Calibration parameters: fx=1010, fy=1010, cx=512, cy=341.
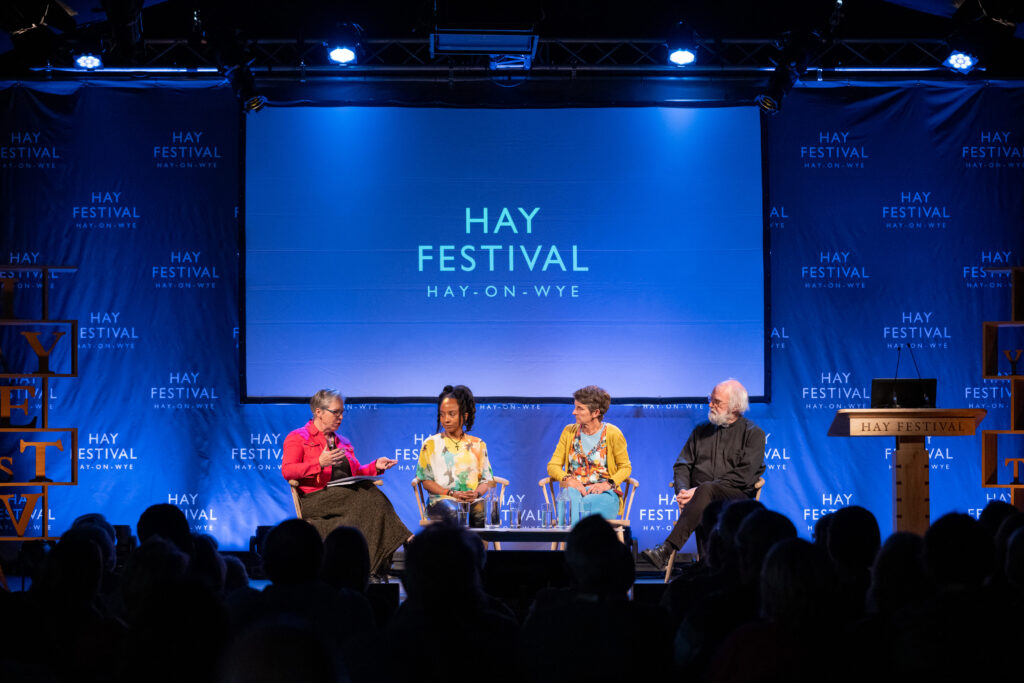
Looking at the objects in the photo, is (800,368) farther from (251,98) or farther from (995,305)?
(251,98)

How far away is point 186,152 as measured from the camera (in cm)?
762

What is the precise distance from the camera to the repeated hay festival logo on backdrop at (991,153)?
763 cm

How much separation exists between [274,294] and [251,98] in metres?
1.43

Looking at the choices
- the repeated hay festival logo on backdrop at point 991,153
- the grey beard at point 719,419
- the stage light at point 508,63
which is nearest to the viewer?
the grey beard at point 719,419

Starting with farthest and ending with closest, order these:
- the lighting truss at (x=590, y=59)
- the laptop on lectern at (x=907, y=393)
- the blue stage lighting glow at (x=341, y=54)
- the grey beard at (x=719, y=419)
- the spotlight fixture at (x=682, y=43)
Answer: the lighting truss at (x=590, y=59), the blue stage lighting glow at (x=341, y=54), the spotlight fixture at (x=682, y=43), the grey beard at (x=719, y=419), the laptop on lectern at (x=907, y=393)

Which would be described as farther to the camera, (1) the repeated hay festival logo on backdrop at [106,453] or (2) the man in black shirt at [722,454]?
(1) the repeated hay festival logo on backdrop at [106,453]

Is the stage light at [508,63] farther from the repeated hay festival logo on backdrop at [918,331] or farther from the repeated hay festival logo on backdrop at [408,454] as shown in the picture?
the repeated hay festival logo on backdrop at [918,331]

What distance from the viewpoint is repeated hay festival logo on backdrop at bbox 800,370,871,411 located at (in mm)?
7519

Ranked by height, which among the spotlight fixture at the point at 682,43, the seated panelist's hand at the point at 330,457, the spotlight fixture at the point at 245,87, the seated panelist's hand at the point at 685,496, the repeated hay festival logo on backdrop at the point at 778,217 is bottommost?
the seated panelist's hand at the point at 685,496

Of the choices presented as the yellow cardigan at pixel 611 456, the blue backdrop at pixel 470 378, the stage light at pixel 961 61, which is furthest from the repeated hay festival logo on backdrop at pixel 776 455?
the stage light at pixel 961 61

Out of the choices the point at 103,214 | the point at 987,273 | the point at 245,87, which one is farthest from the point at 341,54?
the point at 987,273

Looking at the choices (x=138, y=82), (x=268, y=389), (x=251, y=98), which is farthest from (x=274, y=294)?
(x=138, y=82)

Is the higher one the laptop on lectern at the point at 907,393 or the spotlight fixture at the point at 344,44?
the spotlight fixture at the point at 344,44

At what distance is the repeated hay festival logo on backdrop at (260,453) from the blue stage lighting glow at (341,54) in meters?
2.75
